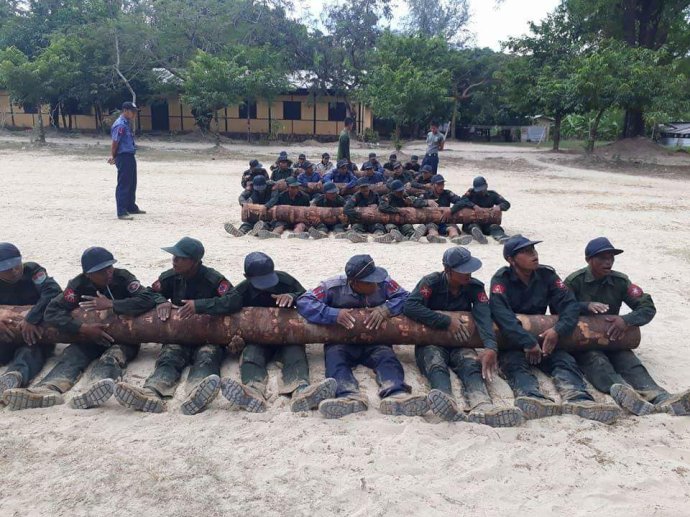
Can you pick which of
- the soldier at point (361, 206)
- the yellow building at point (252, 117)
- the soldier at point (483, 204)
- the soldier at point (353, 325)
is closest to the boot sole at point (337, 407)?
the soldier at point (353, 325)

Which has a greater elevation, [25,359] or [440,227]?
[440,227]

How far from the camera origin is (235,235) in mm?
9539

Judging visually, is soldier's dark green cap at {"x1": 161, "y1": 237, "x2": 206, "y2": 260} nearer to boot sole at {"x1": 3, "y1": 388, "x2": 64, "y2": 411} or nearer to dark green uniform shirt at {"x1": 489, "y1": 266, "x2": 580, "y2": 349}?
boot sole at {"x1": 3, "y1": 388, "x2": 64, "y2": 411}

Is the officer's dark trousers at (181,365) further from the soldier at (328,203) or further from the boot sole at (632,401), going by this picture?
the soldier at (328,203)

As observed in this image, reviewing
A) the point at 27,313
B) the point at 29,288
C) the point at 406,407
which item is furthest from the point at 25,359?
the point at 406,407

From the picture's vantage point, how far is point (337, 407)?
3941 mm

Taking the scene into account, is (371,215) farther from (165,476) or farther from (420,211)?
(165,476)

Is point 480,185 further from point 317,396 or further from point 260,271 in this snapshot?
point 317,396

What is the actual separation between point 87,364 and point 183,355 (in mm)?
774

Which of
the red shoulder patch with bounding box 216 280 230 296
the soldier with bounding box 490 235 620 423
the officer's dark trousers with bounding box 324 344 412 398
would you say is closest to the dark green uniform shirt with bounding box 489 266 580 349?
the soldier with bounding box 490 235 620 423

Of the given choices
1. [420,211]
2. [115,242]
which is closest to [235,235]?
[115,242]

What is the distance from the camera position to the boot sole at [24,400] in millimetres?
3936

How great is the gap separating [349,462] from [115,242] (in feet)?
21.3

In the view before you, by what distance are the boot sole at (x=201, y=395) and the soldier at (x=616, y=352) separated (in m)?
2.78
